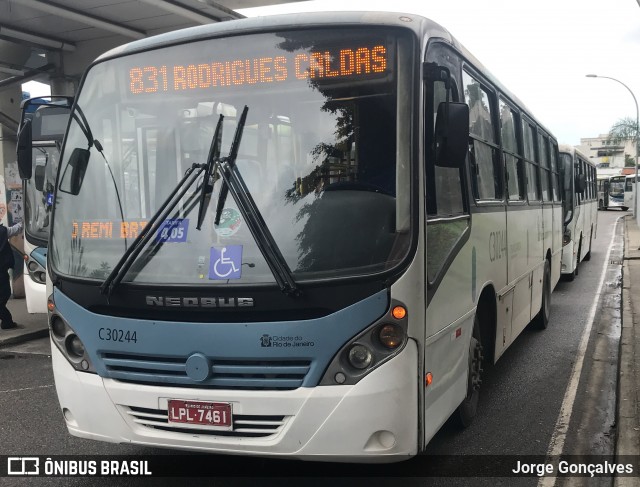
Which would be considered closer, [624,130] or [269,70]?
[269,70]

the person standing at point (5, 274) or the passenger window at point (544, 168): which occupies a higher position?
the passenger window at point (544, 168)

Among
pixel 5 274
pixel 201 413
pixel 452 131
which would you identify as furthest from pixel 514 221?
pixel 5 274

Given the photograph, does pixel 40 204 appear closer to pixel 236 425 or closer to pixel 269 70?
pixel 269 70

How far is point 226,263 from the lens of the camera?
3709 mm

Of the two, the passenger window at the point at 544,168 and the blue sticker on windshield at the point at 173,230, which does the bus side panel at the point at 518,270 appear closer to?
the passenger window at the point at 544,168

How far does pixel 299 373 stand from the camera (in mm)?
3574

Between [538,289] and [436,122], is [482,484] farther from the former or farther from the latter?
[538,289]

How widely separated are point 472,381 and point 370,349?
1.95 m

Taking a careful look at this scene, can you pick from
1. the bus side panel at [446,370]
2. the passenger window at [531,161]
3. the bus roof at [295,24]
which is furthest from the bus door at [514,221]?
the bus roof at [295,24]

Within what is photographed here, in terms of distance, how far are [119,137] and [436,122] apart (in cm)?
192

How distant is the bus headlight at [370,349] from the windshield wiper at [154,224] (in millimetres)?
1247

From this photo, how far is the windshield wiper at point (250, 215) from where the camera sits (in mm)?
3549

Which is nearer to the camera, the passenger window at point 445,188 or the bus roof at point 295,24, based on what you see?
the bus roof at point 295,24

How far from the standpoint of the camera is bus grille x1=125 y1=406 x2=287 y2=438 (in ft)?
11.8
